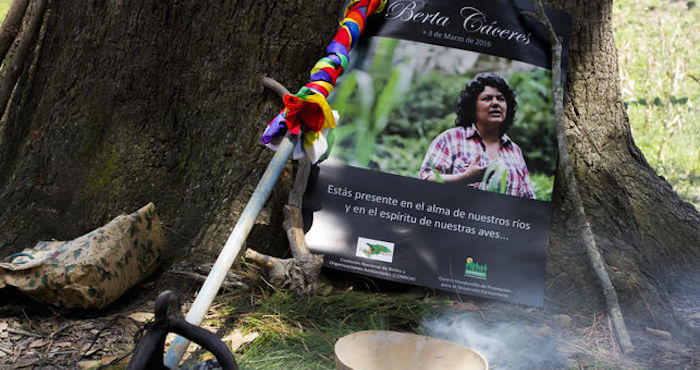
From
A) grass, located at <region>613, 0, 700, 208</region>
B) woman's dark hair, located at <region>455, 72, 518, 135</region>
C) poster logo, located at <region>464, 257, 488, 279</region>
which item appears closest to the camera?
poster logo, located at <region>464, 257, 488, 279</region>

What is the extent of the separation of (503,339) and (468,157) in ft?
2.70

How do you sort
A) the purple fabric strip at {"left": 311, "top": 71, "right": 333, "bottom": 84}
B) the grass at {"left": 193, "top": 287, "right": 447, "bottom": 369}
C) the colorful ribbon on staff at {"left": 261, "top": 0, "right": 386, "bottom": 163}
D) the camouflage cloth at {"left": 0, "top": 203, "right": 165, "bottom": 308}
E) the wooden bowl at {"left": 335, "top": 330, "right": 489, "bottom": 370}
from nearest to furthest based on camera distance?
1. the wooden bowl at {"left": 335, "top": 330, "right": 489, "bottom": 370}
2. the grass at {"left": 193, "top": 287, "right": 447, "bottom": 369}
3. the camouflage cloth at {"left": 0, "top": 203, "right": 165, "bottom": 308}
4. the colorful ribbon on staff at {"left": 261, "top": 0, "right": 386, "bottom": 163}
5. the purple fabric strip at {"left": 311, "top": 71, "right": 333, "bottom": 84}

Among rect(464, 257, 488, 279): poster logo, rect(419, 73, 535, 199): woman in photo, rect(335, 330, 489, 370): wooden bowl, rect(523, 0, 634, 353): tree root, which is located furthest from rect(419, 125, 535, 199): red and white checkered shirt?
rect(335, 330, 489, 370): wooden bowl

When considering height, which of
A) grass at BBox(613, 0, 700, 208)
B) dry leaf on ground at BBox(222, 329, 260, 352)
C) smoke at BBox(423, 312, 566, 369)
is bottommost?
dry leaf on ground at BBox(222, 329, 260, 352)

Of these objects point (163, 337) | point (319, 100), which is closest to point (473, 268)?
point (319, 100)

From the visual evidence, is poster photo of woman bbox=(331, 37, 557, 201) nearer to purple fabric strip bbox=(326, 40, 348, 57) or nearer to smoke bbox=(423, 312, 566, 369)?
purple fabric strip bbox=(326, 40, 348, 57)

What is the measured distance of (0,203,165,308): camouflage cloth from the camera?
2.19 metres

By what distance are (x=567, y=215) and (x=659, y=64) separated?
4.22 m

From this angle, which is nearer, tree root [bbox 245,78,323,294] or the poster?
tree root [bbox 245,78,323,294]

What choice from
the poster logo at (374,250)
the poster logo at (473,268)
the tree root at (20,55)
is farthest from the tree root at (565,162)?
the tree root at (20,55)

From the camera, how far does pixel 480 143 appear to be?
104 inches

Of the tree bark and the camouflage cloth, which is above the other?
the tree bark

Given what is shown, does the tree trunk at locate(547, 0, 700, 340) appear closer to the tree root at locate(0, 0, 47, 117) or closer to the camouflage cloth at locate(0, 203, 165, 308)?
the camouflage cloth at locate(0, 203, 165, 308)

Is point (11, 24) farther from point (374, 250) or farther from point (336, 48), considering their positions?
point (374, 250)
